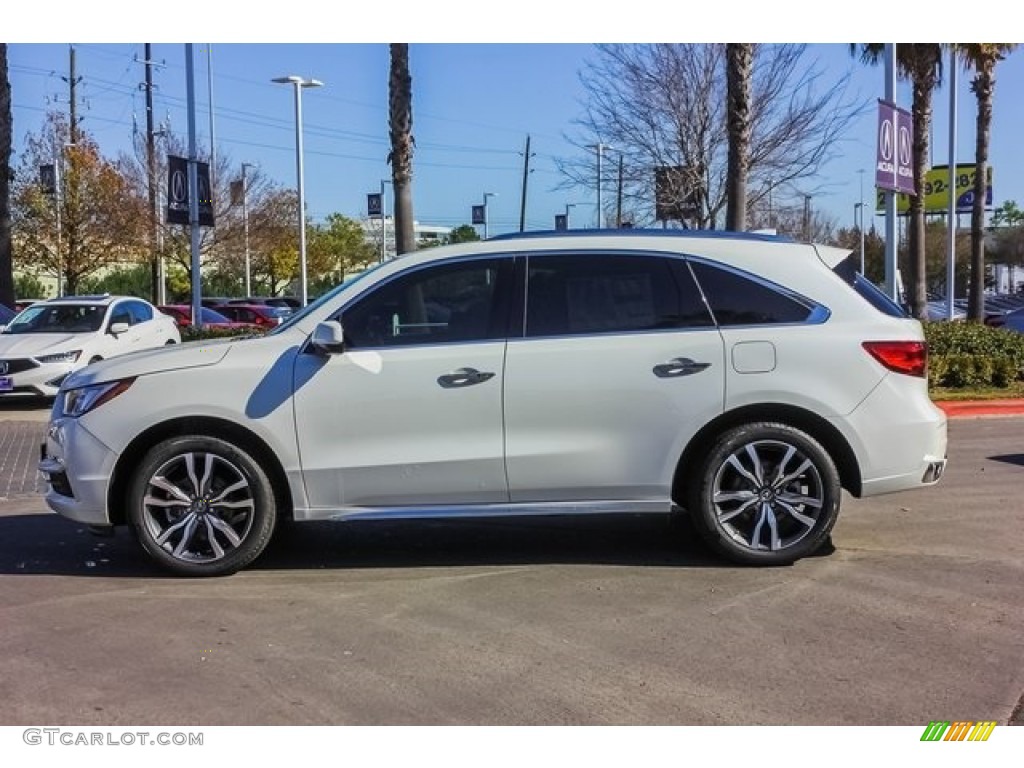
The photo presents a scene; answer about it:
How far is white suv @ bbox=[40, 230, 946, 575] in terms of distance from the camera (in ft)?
18.1

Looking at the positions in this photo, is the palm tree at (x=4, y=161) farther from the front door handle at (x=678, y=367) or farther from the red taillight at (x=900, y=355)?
the red taillight at (x=900, y=355)

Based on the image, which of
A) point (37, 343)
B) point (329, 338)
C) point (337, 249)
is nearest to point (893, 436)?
point (329, 338)

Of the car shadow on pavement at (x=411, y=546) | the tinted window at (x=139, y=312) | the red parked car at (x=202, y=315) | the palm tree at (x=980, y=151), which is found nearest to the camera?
the car shadow on pavement at (x=411, y=546)

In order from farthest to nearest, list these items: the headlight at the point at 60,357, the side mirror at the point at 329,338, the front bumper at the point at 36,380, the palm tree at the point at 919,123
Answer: the palm tree at the point at 919,123 → the headlight at the point at 60,357 → the front bumper at the point at 36,380 → the side mirror at the point at 329,338

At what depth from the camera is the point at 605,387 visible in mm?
5520

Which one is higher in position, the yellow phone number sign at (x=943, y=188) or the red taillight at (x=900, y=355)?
the yellow phone number sign at (x=943, y=188)

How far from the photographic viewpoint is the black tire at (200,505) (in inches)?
A: 218

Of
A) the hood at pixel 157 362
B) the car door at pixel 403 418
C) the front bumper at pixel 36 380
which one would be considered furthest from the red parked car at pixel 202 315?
the car door at pixel 403 418

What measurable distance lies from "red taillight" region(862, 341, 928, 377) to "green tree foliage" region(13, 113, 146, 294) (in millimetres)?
32619

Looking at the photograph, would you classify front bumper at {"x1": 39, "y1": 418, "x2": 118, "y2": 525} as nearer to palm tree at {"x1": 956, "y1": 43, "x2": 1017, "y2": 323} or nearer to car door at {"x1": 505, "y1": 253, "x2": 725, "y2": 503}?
car door at {"x1": 505, "y1": 253, "x2": 725, "y2": 503}

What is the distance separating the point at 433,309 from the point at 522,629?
6.02 ft

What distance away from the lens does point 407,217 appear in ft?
59.4

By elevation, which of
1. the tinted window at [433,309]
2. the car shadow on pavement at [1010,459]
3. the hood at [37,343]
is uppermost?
the tinted window at [433,309]

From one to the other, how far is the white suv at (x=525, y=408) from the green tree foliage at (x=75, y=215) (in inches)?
1221
